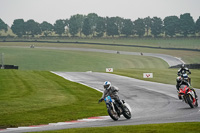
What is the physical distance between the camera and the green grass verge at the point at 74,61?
80750 millimetres

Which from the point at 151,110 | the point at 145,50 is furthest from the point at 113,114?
the point at 145,50

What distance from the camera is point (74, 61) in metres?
90.6

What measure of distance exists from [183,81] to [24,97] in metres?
10.3

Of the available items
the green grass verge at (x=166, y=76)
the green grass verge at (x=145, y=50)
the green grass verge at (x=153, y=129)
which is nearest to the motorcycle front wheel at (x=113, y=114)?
the green grass verge at (x=153, y=129)

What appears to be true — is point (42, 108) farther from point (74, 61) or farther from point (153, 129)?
point (74, 61)

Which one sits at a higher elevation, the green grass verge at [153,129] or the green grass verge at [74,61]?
the green grass verge at [153,129]

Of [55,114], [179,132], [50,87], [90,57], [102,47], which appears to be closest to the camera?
[179,132]

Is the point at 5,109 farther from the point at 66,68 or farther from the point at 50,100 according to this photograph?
the point at 66,68

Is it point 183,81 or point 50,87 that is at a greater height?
point 183,81

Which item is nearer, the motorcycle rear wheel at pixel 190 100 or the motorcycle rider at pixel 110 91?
the motorcycle rider at pixel 110 91

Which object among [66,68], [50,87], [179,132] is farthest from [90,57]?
[179,132]

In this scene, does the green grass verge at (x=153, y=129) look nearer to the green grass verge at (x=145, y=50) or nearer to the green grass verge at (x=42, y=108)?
the green grass verge at (x=42, y=108)

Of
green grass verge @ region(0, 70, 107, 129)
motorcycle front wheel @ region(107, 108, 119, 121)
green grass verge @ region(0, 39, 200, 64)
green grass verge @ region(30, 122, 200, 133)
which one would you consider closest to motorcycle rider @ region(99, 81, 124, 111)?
motorcycle front wheel @ region(107, 108, 119, 121)

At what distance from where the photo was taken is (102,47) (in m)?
124
